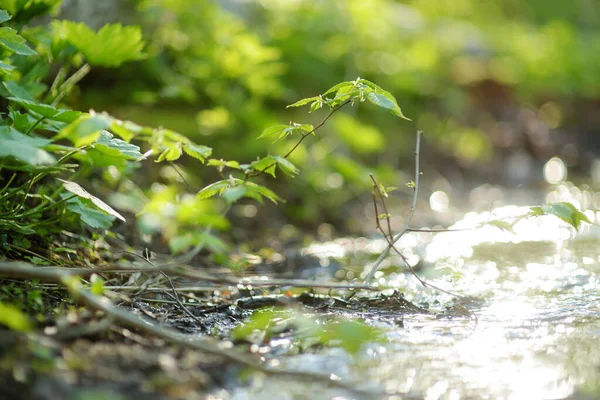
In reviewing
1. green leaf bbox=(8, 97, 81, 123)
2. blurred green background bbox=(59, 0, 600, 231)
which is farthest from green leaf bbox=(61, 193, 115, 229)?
blurred green background bbox=(59, 0, 600, 231)

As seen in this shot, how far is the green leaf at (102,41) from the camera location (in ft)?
6.44

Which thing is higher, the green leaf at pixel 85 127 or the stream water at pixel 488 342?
the green leaf at pixel 85 127

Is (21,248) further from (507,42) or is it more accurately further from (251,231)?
(507,42)

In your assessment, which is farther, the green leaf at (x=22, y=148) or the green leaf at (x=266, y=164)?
the green leaf at (x=266, y=164)

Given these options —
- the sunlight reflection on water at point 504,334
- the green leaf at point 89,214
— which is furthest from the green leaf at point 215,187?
the sunlight reflection on water at point 504,334

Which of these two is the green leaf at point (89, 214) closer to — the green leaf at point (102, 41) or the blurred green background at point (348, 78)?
the green leaf at point (102, 41)

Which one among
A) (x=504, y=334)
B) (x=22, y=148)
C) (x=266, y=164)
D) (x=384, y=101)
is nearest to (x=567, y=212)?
(x=504, y=334)

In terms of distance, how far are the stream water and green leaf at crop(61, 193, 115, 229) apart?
0.63 meters

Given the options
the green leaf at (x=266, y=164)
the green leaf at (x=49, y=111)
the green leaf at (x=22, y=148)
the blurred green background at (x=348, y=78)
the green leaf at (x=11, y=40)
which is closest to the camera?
the green leaf at (x=22, y=148)

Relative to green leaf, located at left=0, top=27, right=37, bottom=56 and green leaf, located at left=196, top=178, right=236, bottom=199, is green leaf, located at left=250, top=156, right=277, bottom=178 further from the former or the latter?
green leaf, located at left=0, top=27, right=37, bottom=56

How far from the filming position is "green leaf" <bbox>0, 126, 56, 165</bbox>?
1.16 m

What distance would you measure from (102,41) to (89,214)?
0.66 metres

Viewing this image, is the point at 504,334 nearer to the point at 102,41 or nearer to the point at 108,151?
the point at 108,151

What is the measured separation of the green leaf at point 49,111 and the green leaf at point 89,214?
282 millimetres
